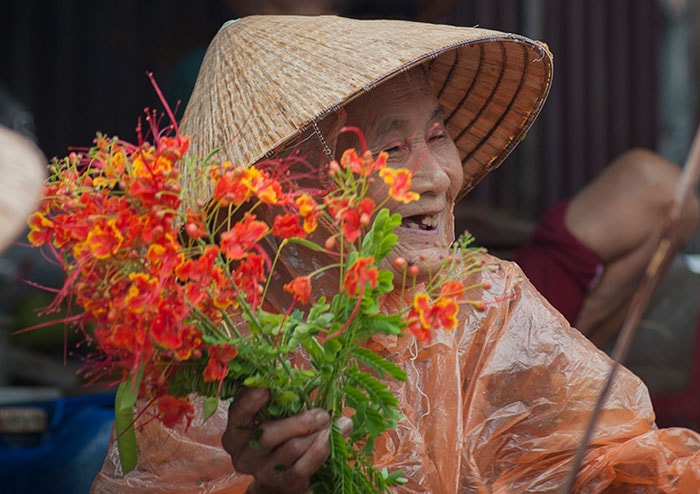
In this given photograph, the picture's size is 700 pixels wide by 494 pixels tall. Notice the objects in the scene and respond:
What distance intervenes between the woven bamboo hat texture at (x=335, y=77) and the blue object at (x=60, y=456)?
84cm

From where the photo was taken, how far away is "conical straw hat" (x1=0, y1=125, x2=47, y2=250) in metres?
0.94

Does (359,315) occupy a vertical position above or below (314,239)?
above

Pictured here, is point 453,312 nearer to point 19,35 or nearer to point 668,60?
point 668,60

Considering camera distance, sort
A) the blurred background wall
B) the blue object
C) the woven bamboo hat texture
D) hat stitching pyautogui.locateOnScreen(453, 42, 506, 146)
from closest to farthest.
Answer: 1. the woven bamboo hat texture
2. hat stitching pyautogui.locateOnScreen(453, 42, 506, 146)
3. the blue object
4. the blurred background wall

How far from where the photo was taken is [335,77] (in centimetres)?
176

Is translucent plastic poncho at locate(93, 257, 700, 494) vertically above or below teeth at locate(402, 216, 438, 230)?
below

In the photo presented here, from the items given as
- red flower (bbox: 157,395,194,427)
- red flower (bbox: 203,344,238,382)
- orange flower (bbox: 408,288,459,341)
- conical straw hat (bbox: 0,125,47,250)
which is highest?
conical straw hat (bbox: 0,125,47,250)

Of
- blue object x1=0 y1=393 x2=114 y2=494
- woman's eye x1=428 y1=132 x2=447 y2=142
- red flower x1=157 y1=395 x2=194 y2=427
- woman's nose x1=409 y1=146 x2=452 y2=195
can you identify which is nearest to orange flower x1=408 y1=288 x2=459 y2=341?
red flower x1=157 y1=395 x2=194 y2=427

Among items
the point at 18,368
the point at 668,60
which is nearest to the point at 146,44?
the point at 18,368

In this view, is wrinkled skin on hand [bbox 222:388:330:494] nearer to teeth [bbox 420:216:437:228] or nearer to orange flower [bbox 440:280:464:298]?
orange flower [bbox 440:280:464:298]

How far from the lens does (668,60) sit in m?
4.68

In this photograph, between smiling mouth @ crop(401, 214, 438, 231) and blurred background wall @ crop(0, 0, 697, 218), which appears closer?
smiling mouth @ crop(401, 214, 438, 231)

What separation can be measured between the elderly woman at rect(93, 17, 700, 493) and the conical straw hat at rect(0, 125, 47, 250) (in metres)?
0.76

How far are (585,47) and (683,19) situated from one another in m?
0.46
